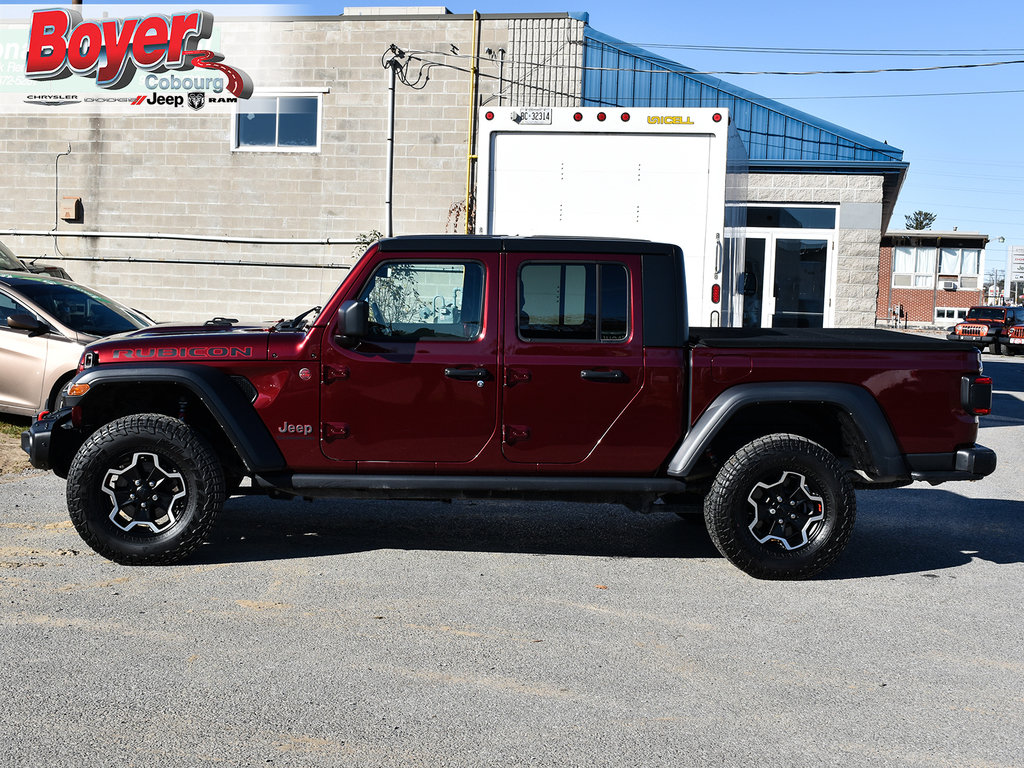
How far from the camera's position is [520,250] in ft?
19.8

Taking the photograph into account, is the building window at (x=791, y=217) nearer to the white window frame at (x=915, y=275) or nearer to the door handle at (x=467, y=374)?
the door handle at (x=467, y=374)

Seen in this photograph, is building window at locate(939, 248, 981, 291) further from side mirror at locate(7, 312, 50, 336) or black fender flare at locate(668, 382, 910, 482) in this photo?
black fender flare at locate(668, 382, 910, 482)

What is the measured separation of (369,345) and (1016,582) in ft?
13.0

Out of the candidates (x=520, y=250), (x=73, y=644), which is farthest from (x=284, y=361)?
(x=73, y=644)

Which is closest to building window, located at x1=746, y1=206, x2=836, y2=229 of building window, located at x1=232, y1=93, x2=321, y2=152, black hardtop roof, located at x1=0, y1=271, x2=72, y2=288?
building window, located at x1=232, y1=93, x2=321, y2=152

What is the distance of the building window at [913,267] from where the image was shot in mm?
66812

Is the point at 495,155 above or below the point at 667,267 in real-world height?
above

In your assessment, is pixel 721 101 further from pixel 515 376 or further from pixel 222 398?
pixel 222 398

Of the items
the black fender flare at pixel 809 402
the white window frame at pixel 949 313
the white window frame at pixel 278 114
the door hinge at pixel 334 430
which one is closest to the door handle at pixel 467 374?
the door hinge at pixel 334 430

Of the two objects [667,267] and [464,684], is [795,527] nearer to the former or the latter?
[667,267]

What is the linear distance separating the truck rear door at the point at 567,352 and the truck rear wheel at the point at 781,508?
0.76m

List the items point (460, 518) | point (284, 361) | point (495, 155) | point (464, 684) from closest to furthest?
1. point (464, 684)
2. point (284, 361)
3. point (460, 518)
4. point (495, 155)

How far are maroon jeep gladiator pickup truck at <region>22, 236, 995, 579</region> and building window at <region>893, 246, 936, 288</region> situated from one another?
2579 inches

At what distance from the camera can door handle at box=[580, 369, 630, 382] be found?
5.89 metres
